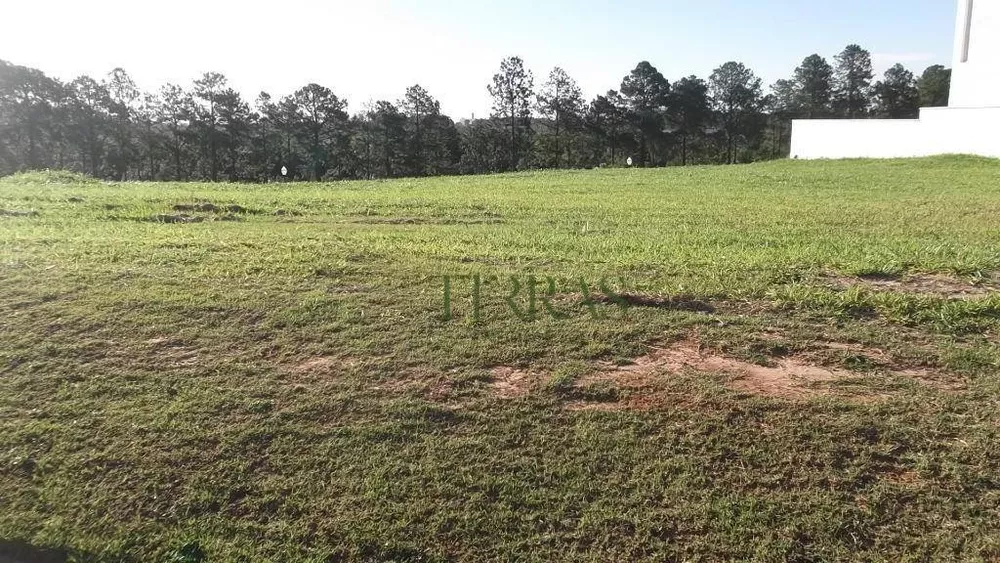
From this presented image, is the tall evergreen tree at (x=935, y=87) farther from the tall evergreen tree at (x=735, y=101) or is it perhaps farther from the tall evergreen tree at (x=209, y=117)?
the tall evergreen tree at (x=209, y=117)

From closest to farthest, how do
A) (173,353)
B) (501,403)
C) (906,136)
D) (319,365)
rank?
(501,403) → (319,365) → (173,353) → (906,136)

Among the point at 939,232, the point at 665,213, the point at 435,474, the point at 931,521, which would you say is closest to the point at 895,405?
the point at 931,521

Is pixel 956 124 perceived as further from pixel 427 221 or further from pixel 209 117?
pixel 209 117

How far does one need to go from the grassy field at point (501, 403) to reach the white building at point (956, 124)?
686 inches

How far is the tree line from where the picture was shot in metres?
38.8

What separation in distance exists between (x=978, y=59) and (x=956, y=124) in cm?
593

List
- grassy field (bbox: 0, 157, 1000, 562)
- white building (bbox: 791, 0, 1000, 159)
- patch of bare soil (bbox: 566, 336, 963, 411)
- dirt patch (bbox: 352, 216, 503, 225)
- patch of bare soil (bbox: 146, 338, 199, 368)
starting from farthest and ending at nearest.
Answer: white building (bbox: 791, 0, 1000, 159) < dirt patch (bbox: 352, 216, 503, 225) < patch of bare soil (bbox: 146, 338, 199, 368) < patch of bare soil (bbox: 566, 336, 963, 411) < grassy field (bbox: 0, 157, 1000, 562)

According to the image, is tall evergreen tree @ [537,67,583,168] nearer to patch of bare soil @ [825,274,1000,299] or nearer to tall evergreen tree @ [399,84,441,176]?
tall evergreen tree @ [399,84,441,176]

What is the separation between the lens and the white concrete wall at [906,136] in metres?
20.1

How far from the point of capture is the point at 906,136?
22.5m

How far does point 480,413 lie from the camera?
3514 mm

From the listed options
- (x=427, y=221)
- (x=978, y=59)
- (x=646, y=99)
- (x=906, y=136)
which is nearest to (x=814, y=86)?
(x=646, y=99)

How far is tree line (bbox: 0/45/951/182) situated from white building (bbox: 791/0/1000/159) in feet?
47.9

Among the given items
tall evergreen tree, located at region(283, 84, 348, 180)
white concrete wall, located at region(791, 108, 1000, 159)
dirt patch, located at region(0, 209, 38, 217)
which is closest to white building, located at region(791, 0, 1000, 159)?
white concrete wall, located at region(791, 108, 1000, 159)
